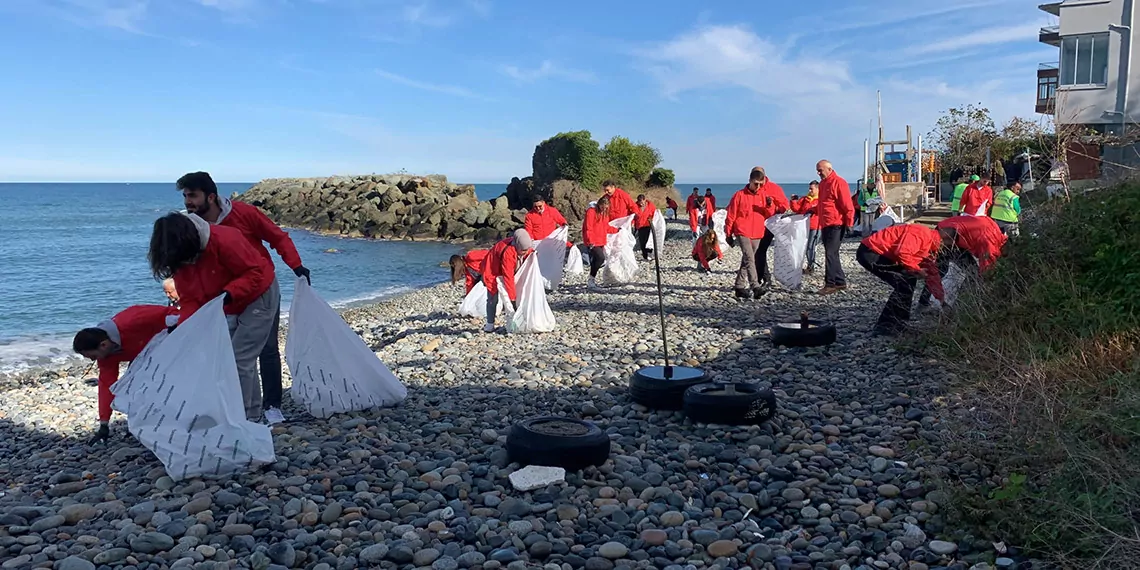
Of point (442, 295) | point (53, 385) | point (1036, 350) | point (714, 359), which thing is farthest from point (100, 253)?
point (1036, 350)

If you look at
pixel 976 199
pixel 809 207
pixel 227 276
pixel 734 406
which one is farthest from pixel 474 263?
pixel 976 199

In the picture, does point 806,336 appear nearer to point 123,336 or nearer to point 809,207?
point 809,207

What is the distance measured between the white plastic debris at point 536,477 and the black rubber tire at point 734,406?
1.29 meters

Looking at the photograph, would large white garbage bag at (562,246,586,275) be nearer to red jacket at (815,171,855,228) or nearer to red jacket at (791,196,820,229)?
red jacket at (791,196,820,229)

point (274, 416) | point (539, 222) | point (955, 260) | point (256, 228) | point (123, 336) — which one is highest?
point (256, 228)

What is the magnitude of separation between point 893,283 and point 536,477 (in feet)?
15.9

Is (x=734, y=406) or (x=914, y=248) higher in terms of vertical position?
(x=914, y=248)

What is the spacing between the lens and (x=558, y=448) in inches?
185

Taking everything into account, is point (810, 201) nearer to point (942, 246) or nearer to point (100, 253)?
point (942, 246)

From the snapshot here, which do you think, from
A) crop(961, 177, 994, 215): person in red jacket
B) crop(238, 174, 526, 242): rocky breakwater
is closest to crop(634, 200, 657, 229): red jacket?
crop(961, 177, 994, 215): person in red jacket

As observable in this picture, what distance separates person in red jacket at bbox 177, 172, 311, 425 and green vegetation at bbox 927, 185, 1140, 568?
14.0ft

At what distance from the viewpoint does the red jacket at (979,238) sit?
7566mm

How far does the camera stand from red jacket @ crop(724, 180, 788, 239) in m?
11.8

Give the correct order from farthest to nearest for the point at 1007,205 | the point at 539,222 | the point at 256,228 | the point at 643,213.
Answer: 1. the point at 643,213
2. the point at 1007,205
3. the point at 539,222
4. the point at 256,228
